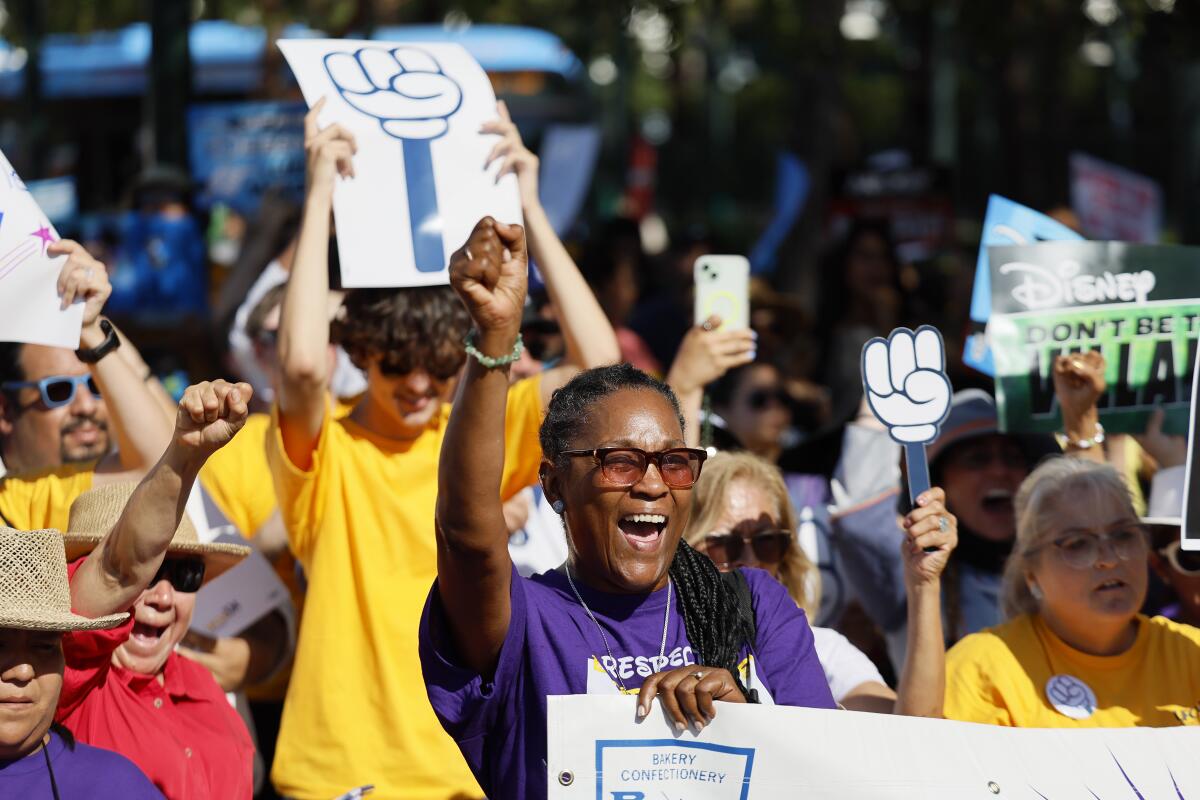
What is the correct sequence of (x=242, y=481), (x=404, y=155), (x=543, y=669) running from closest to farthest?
(x=543, y=669) → (x=242, y=481) → (x=404, y=155)

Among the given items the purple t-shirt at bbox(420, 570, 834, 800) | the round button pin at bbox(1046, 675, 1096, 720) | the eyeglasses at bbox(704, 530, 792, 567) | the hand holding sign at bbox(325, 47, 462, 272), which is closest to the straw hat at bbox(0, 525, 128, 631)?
the purple t-shirt at bbox(420, 570, 834, 800)

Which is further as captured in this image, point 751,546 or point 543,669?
point 751,546

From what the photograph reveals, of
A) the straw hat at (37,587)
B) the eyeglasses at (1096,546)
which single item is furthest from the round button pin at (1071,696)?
the straw hat at (37,587)

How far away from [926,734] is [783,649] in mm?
303

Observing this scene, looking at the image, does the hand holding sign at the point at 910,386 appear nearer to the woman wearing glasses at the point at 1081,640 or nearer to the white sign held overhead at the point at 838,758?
the woman wearing glasses at the point at 1081,640

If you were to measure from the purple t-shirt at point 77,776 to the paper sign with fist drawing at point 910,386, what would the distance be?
5.64 ft

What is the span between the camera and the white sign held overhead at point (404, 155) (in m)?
4.28

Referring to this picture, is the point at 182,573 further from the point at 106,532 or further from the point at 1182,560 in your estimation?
Answer: the point at 1182,560

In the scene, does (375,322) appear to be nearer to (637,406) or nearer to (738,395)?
(637,406)

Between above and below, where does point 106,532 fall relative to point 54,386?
below

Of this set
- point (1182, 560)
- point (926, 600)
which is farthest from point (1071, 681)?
point (1182, 560)

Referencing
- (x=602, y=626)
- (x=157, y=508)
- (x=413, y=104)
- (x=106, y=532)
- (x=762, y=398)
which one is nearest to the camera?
(x=602, y=626)

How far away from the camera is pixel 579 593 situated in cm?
304

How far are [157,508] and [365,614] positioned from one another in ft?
2.91
